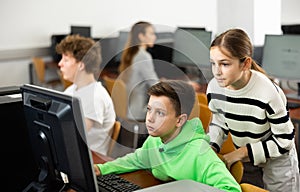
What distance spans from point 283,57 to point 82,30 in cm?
264

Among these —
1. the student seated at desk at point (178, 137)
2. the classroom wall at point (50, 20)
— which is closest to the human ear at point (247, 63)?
the student seated at desk at point (178, 137)

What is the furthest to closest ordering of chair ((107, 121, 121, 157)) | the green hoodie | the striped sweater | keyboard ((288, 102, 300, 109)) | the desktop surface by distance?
1. keyboard ((288, 102, 300, 109))
2. chair ((107, 121, 121, 157))
3. the striped sweater
4. the green hoodie
5. the desktop surface

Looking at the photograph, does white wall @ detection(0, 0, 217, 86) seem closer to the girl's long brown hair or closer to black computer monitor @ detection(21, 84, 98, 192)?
the girl's long brown hair

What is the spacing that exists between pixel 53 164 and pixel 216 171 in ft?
1.83

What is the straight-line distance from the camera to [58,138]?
4.66ft

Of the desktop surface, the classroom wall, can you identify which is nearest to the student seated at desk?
the desktop surface

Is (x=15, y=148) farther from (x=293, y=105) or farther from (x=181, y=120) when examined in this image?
(x=293, y=105)

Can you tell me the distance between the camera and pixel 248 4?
4.20 metres

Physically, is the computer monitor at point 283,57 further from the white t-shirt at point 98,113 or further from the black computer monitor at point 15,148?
the black computer monitor at point 15,148

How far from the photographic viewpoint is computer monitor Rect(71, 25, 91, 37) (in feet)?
18.0

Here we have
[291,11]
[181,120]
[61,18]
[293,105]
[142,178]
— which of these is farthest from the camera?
[291,11]

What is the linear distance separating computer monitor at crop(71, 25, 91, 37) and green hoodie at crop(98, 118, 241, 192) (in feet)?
12.3

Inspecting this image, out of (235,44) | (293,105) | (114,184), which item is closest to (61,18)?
(293,105)

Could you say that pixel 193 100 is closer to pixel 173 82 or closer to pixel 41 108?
pixel 173 82
